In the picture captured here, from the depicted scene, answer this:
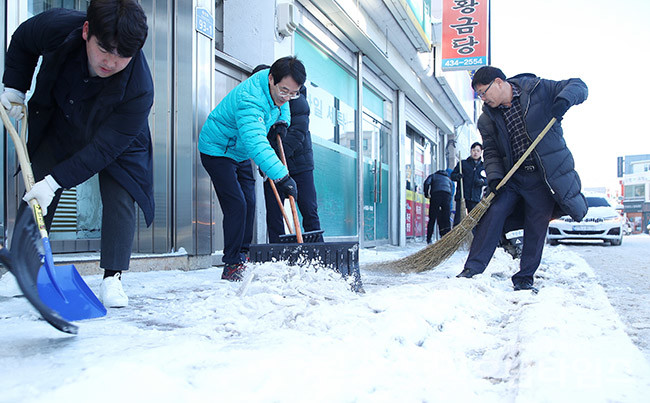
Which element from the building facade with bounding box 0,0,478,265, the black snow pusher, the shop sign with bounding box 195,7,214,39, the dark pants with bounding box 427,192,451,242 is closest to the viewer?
the black snow pusher

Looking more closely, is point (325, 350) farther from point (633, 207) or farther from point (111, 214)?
point (633, 207)

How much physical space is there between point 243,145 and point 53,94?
4.30 ft

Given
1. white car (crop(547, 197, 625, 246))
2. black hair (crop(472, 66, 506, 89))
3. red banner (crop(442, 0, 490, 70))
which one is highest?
red banner (crop(442, 0, 490, 70))

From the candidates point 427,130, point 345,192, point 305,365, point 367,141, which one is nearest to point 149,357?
point 305,365

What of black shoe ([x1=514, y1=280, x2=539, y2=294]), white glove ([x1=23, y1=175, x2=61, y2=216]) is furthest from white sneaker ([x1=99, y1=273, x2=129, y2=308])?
black shoe ([x1=514, y1=280, x2=539, y2=294])

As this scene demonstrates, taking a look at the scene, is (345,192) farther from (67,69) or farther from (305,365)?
(305,365)

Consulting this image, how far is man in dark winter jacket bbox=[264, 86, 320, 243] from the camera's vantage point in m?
3.98

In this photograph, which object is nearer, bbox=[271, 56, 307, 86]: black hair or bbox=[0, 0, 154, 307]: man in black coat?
bbox=[0, 0, 154, 307]: man in black coat

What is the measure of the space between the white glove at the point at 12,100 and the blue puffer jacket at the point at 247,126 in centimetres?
124

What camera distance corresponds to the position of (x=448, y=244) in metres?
3.81

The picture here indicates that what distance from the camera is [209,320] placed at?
1.99 meters

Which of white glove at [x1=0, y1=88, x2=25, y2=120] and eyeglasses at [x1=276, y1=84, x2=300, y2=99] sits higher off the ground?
eyeglasses at [x1=276, y1=84, x2=300, y2=99]

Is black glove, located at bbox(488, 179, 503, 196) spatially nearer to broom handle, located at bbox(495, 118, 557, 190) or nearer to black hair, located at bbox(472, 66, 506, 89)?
broom handle, located at bbox(495, 118, 557, 190)

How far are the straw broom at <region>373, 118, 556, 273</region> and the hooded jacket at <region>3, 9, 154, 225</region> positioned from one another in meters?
2.27
